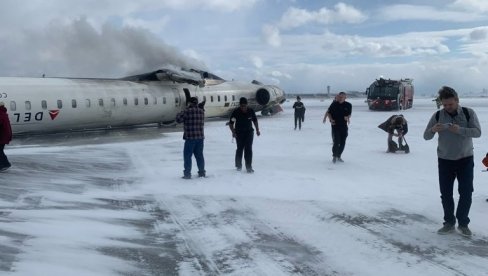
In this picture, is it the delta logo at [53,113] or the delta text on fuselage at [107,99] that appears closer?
the delta text on fuselage at [107,99]

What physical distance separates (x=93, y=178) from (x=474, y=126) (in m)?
7.35

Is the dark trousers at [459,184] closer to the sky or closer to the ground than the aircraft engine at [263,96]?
closer to the ground

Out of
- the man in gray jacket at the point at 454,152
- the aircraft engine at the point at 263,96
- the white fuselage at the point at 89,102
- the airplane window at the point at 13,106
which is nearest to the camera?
the man in gray jacket at the point at 454,152

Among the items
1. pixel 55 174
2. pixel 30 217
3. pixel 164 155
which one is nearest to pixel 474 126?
pixel 30 217

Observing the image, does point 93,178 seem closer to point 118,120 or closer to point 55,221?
point 55,221

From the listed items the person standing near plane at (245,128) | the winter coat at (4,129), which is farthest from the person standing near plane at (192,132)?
the winter coat at (4,129)

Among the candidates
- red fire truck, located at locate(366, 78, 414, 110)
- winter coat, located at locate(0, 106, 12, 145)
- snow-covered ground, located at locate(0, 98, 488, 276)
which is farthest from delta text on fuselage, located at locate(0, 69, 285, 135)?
red fire truck, located at locate(366, 78, 414, 110)

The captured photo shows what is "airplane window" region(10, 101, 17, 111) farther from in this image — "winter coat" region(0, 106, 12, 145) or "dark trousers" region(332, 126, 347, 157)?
"dark trousers" region(332, 126, 347, 157)

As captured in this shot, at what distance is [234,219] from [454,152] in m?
2.98

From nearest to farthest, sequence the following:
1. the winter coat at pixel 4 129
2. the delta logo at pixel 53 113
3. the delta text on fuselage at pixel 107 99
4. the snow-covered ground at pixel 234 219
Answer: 1. the snow-covered ground at pixel 234 219
2. the winter coat at pixel 4 129
3. the delta text on fuselage at pixel 107 99
4. the delta logo at pixel 53 113

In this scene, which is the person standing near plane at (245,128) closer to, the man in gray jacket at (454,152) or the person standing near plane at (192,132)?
the person standing near plane at (192,132)

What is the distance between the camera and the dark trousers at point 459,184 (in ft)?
19.1

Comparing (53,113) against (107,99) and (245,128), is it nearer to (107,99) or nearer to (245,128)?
(107,99)

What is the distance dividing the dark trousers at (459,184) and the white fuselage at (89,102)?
16.2 metres
